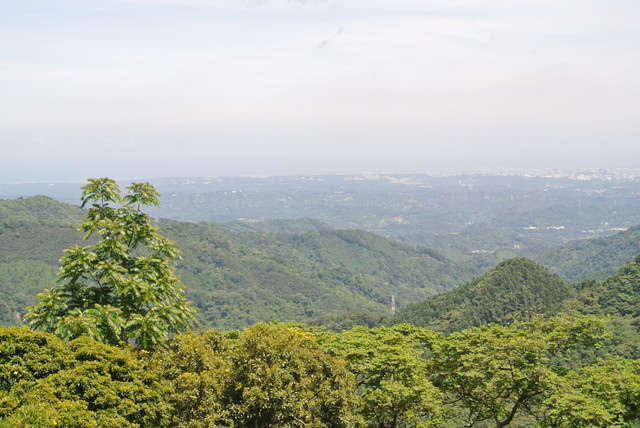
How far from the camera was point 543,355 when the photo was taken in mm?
15055

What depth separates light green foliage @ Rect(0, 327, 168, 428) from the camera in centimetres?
874

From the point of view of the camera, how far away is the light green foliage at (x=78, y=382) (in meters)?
8.74

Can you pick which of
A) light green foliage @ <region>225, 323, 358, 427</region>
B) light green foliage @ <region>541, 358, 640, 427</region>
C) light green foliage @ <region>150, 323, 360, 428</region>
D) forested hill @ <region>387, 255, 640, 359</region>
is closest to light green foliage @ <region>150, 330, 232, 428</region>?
light green foliage @ <region>150, 323, 360, 428</region>

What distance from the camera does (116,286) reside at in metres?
12.1

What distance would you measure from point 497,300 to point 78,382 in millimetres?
83430

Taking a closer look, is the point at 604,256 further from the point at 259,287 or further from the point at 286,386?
the point at 286,386

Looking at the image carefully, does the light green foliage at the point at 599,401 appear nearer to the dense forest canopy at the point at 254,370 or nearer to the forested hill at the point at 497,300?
the dense forest canopy at the point at 254,370

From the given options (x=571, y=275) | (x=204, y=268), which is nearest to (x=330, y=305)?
→ (x=204, y=268)

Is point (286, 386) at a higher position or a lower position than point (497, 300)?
higher

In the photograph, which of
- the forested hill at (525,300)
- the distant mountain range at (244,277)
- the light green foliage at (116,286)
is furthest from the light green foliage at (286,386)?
the distant mountain range at (244,277)

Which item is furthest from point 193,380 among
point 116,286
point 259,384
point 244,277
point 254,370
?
point 244,277

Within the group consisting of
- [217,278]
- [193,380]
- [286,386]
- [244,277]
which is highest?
[193,380]

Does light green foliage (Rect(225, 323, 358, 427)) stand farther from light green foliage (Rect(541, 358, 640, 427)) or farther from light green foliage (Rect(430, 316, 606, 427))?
light green foliage (Rect(541, 358, 640, 427))

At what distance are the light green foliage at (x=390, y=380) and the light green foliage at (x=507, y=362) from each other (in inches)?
43.4
